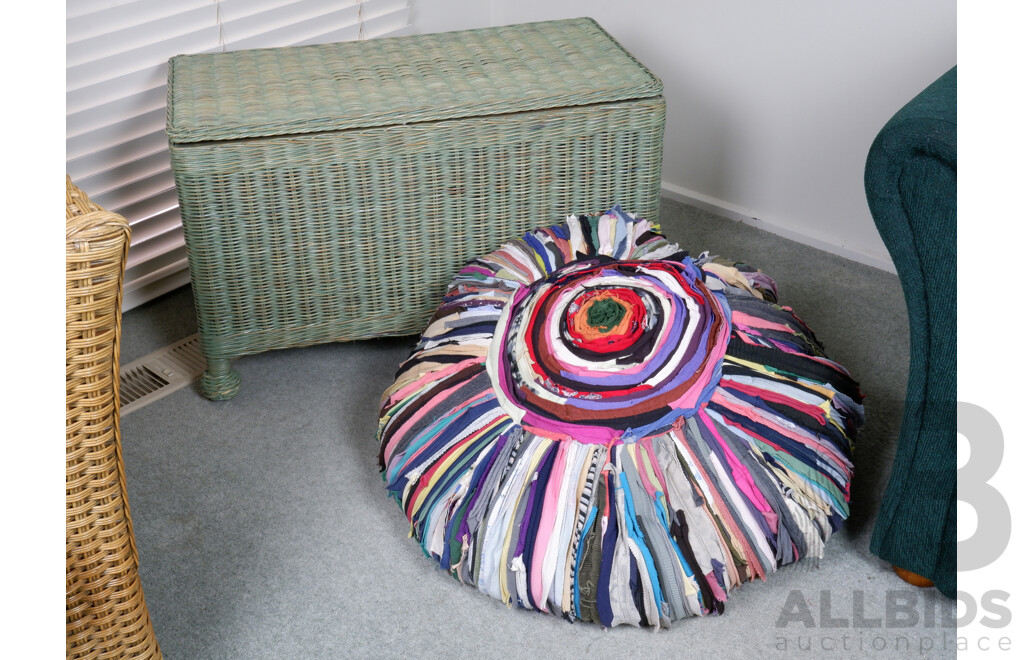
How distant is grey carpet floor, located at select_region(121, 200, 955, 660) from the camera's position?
119 centimetres

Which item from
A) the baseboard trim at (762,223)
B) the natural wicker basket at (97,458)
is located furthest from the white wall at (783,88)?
the natural wicker basket at (97,458)

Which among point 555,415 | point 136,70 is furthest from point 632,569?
point 136,70

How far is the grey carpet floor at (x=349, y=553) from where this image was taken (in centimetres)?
119

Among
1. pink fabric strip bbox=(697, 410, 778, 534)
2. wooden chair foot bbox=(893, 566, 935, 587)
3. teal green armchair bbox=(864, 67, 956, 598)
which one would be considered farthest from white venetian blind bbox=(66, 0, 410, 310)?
wooden chair foot bbox=(893, 566, 935, 587)

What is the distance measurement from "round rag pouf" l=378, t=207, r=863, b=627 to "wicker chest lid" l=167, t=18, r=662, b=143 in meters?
0.29

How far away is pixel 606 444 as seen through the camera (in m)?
1.22

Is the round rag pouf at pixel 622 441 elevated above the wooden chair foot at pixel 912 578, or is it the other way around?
the round rag pouf at pixel 622 441

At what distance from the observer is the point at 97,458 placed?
0.77 m

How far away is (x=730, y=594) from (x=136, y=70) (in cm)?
136

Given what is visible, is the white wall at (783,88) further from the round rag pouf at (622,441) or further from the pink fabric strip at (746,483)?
the pink fabric strip at (746,483)

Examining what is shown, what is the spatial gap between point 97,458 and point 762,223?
1.59 meters

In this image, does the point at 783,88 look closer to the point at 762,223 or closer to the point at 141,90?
the point at 762,223

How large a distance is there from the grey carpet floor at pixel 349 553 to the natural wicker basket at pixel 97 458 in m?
0.36
